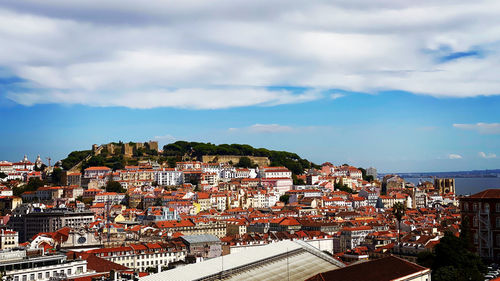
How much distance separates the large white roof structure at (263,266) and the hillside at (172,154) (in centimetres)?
6947

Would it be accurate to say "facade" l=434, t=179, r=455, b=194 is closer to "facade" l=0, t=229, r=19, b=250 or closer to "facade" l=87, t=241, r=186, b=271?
"facade" l=87, t=241, r=186, b=271

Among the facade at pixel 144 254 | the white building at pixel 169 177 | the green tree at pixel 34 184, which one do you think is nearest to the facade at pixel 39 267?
the facade at pixel 144 254

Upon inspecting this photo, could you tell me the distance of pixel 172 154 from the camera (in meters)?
109

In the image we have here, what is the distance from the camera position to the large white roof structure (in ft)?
82.8

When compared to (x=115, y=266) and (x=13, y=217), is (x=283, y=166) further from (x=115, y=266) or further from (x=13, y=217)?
(x=115, y=266)

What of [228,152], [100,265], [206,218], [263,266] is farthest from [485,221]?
[228,152]

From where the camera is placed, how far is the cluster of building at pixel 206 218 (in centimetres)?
3550

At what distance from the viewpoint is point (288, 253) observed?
30047 millimetres

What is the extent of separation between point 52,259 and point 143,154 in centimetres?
7625

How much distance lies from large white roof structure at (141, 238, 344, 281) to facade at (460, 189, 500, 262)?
7822 mm

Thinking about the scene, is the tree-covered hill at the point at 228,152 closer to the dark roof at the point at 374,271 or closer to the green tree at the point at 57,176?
the green tree at the point at 57,176

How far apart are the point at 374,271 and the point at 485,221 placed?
12014 mm

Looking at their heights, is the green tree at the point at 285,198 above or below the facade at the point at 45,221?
above

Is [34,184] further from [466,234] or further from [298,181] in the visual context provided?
[466,234]
